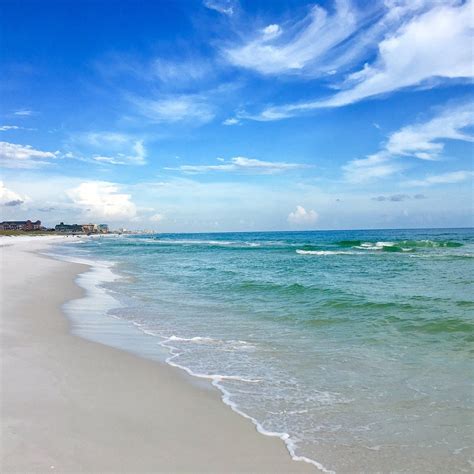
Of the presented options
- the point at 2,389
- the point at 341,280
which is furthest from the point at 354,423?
the point at 341,280

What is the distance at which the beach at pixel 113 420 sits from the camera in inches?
161

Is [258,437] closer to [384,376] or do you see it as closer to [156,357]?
[384,376]

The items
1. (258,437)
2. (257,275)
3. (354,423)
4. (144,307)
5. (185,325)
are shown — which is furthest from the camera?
(257,275)

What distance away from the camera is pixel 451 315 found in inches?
454

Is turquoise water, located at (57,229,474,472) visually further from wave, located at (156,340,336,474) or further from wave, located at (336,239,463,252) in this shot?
wave, located at (336,239,463,252)

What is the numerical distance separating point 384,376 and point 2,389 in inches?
221

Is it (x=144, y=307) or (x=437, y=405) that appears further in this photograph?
(x=144, y=307)

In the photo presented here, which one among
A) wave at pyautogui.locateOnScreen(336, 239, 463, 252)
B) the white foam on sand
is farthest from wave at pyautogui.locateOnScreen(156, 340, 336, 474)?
wave at pyautogui.locateOnScreen(336, 239, 463, 252)

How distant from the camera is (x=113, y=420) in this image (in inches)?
196

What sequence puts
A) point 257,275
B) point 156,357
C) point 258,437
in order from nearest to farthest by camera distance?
point 258,437 → point 156,357 → point 257,275

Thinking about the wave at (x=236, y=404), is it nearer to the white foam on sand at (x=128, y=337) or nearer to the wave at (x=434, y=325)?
the white foam on sand at (x=128, y=337)

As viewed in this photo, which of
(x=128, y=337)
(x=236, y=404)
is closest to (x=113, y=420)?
(x=236, y=404)

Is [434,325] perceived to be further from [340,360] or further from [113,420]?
[113,420]

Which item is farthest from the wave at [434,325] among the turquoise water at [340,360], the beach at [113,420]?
the beach at [113,420]
